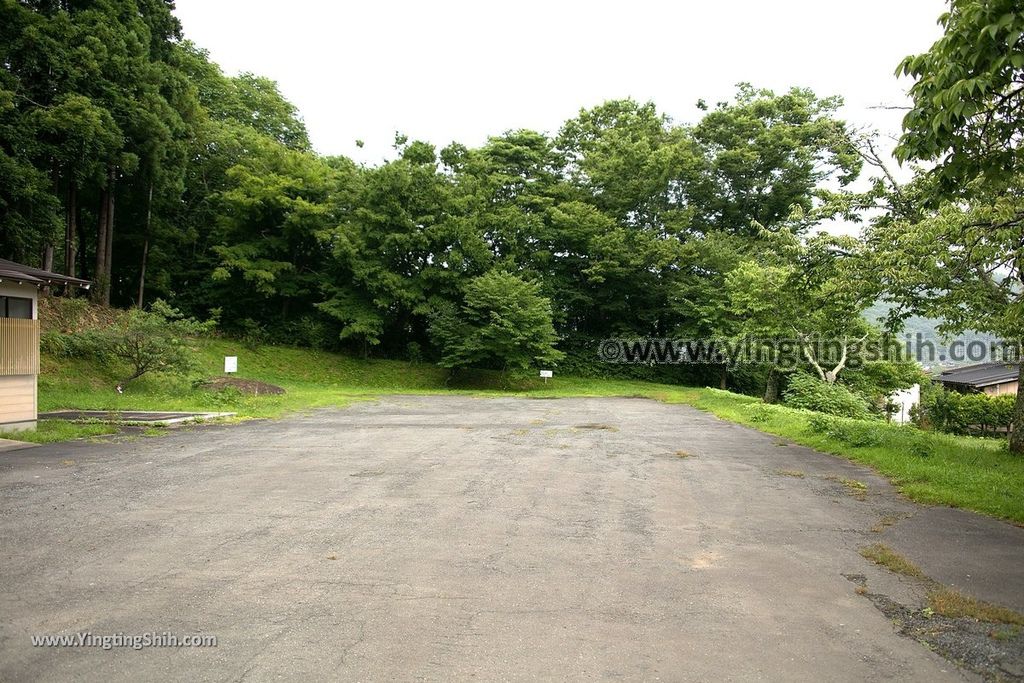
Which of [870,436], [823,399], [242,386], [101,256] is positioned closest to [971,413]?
[823,399]

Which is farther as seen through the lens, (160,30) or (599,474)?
(160,30)

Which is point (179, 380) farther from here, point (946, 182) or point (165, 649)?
point (946, 182)

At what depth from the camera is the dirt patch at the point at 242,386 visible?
18.3 meters

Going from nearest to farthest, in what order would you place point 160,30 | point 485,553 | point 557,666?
1. point 557,666
2. point 485,553
3. point 160,30

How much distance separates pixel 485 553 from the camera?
15.2 ft

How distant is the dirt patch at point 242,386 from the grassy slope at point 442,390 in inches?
22.5

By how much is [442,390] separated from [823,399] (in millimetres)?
14424

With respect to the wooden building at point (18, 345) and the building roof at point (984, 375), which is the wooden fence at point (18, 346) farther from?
the building roof at point (984, 375)

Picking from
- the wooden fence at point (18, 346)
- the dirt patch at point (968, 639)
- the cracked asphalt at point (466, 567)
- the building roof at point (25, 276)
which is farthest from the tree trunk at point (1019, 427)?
the wooden fence at point (18, 346)

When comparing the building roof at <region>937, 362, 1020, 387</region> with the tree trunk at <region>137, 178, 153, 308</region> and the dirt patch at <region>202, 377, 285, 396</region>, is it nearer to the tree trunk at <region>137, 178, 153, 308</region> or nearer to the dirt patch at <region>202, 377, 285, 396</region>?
the dirt patch at <region>202, 377, 285, 396</region>

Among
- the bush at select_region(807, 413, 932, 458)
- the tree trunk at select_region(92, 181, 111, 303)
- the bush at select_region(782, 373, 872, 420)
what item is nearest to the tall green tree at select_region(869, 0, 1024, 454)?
the bush at select_region(807, 413, 932, 458)

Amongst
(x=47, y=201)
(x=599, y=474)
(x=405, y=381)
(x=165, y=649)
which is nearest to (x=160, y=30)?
(x=47, y=201)

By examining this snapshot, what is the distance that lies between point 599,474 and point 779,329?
1488 cm

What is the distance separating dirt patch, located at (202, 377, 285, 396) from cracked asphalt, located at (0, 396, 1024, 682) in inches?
387
